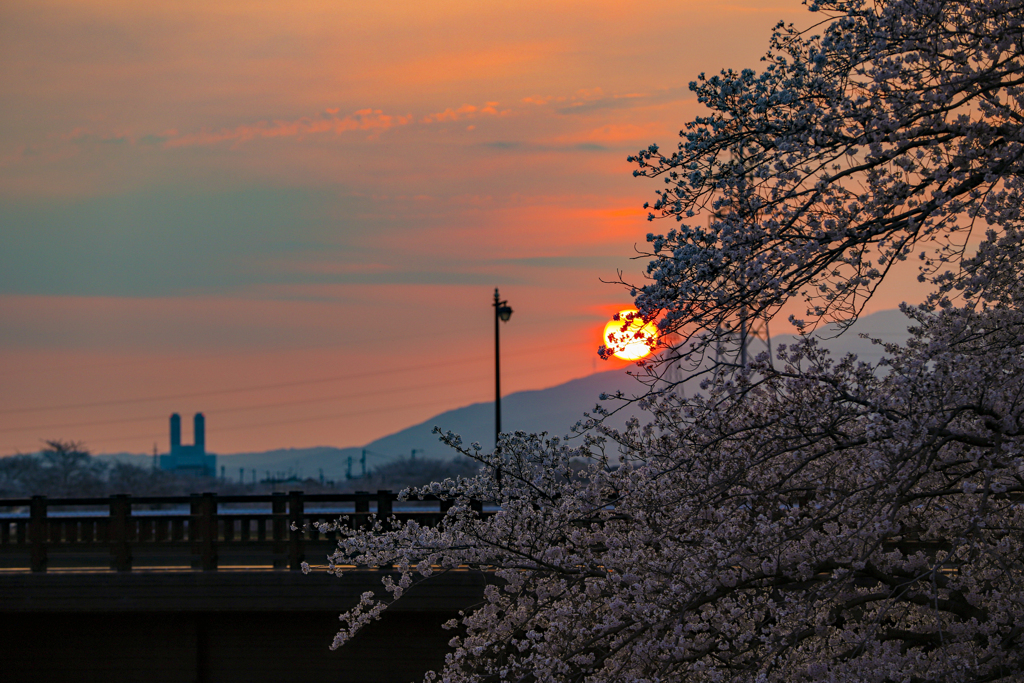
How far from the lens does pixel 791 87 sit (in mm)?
7055

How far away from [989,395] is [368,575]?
356 inches

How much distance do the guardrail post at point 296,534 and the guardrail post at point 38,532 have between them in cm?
387

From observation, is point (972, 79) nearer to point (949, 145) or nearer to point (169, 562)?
point (949, 145)

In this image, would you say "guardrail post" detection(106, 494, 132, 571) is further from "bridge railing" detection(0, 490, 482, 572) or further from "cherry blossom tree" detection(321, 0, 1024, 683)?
"cherry blossom tree" detection(321, 0, 1024, 683)

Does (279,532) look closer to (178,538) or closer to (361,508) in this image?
(361,508)

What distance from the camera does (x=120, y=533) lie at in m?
15.6

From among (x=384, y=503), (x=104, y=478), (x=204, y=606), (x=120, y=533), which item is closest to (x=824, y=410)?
(x=384, y=503)

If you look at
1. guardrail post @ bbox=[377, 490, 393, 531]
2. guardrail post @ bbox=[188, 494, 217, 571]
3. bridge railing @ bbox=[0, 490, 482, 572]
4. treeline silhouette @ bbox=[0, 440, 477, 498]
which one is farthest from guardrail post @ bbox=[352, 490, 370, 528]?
treeline silhouette @ bbox=[0, 440, 477, 498]

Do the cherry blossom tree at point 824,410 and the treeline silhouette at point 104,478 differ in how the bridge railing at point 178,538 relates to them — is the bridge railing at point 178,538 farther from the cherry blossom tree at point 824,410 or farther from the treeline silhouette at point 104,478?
the treeline silhouette at point 104,478

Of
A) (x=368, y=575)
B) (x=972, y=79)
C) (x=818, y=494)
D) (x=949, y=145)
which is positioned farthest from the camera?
(x=368, y=575)

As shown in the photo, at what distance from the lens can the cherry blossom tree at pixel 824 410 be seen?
689cm

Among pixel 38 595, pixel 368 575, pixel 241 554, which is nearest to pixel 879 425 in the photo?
pixel 368 575

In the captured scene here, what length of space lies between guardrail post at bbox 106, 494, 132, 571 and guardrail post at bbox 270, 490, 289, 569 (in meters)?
2.19

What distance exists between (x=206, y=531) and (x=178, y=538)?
90cm
